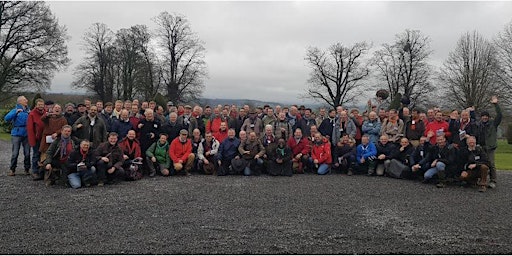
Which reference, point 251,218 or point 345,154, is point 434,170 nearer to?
point 345,154

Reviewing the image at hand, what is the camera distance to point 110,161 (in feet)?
29.3

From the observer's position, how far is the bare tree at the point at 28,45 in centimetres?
2842

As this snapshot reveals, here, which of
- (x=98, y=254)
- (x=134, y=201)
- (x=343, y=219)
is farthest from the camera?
(x=134, y=201)

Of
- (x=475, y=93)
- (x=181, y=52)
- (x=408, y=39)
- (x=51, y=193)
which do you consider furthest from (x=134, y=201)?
(x=408, y=39)

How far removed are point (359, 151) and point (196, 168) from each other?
4781 mm

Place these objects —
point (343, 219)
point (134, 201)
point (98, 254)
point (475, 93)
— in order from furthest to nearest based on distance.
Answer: point (475, 93), point (134, 201), point (343, 219), point (98, 254)

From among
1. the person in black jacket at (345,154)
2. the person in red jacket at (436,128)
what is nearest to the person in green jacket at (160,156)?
the person in black jacket at (345,154)

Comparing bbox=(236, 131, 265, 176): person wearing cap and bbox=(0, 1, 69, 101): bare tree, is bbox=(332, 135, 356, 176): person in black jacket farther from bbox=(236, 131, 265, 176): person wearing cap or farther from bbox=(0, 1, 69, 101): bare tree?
bbox=(0, 1, 69, 101): bare tree

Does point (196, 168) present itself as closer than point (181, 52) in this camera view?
Yes

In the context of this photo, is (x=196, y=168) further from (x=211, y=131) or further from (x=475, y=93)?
(x=475, y=93)

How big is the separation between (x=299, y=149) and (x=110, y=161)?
5.26 metres

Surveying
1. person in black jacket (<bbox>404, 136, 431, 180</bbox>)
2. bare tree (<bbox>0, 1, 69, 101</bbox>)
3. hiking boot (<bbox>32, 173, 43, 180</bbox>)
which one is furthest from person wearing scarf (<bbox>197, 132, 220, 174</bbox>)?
bare tree (<bbox>0, 1, 69, 101</bbox>)

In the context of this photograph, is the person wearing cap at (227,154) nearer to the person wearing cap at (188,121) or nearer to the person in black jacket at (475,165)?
the person wearing cap at (188,121)

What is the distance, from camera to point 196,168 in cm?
1094
